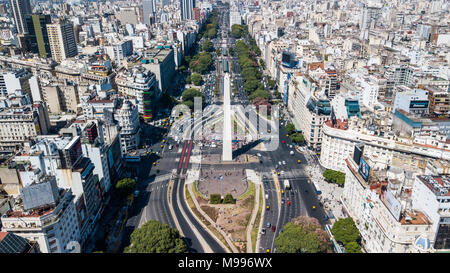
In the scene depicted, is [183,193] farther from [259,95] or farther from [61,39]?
[61,39]

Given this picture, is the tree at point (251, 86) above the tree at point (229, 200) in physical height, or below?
above

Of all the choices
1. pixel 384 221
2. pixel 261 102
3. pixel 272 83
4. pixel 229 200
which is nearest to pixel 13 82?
pixel 261 102

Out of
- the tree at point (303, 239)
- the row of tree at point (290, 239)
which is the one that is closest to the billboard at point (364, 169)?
the row of tree at point (290, 239)

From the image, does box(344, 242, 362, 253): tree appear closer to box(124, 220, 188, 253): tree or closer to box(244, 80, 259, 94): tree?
box(124, 220, 188, 253): tree

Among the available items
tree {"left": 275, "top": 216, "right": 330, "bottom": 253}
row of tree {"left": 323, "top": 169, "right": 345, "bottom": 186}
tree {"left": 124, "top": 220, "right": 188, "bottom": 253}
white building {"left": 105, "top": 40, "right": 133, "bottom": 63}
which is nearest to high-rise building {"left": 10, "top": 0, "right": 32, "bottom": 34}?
white building {"left": 105, "top": 40, "right": 133, "bottom": 63}

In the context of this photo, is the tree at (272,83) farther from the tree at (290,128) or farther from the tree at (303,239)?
the tree at (303,239)
